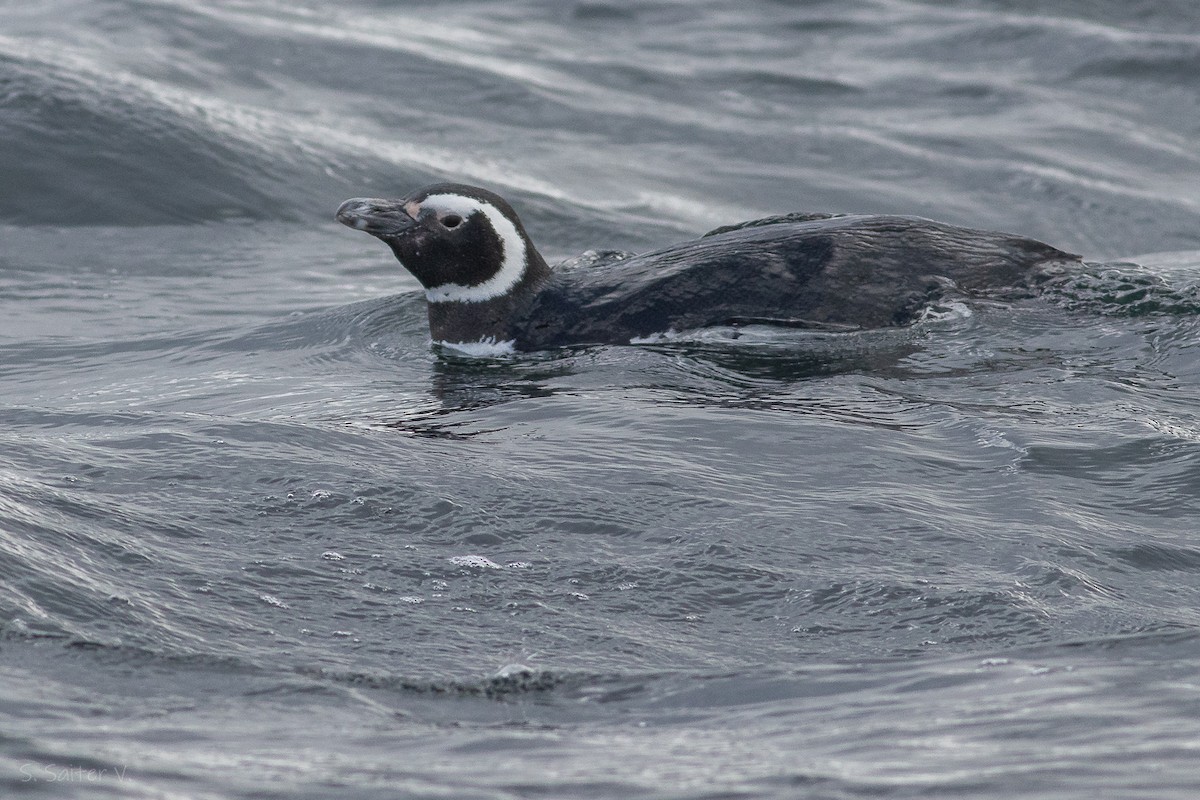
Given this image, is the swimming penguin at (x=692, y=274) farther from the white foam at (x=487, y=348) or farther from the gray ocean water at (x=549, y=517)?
the gray ocean water at (x=549, y=517)

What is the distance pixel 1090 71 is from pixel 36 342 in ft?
34.0

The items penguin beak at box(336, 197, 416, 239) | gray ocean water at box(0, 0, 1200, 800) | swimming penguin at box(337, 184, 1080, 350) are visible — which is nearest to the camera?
gray ocean water at box(0, 0, 1200, 800)

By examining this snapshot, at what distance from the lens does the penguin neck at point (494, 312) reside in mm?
7832

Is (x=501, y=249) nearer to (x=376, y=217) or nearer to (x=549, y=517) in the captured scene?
(x=376, y=217)

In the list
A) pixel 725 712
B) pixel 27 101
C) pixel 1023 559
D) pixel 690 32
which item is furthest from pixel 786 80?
pixel 725 712

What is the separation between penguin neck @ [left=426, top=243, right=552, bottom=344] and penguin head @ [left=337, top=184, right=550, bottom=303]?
10 millimetres

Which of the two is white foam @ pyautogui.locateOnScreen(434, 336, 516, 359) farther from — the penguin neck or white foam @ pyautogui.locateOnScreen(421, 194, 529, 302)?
white foam @ pyautogui.locateOnScreen(421, 194, 529, 302)

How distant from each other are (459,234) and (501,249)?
210 mm

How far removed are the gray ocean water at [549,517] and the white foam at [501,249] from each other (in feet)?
1.17

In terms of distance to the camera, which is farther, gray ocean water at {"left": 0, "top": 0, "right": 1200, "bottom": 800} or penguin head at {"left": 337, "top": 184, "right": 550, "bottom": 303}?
penguin head at {"left": 337, "top": 184, "right": 550, "bottom": 303}

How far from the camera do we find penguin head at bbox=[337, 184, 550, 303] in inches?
307

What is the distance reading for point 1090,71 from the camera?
597 inches

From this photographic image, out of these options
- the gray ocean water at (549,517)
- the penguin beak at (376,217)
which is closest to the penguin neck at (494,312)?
the gray ocean water at (549,517)

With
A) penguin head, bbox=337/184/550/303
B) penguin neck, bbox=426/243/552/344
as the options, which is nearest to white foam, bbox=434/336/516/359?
penguin neck, bbox=426/243/552/344
